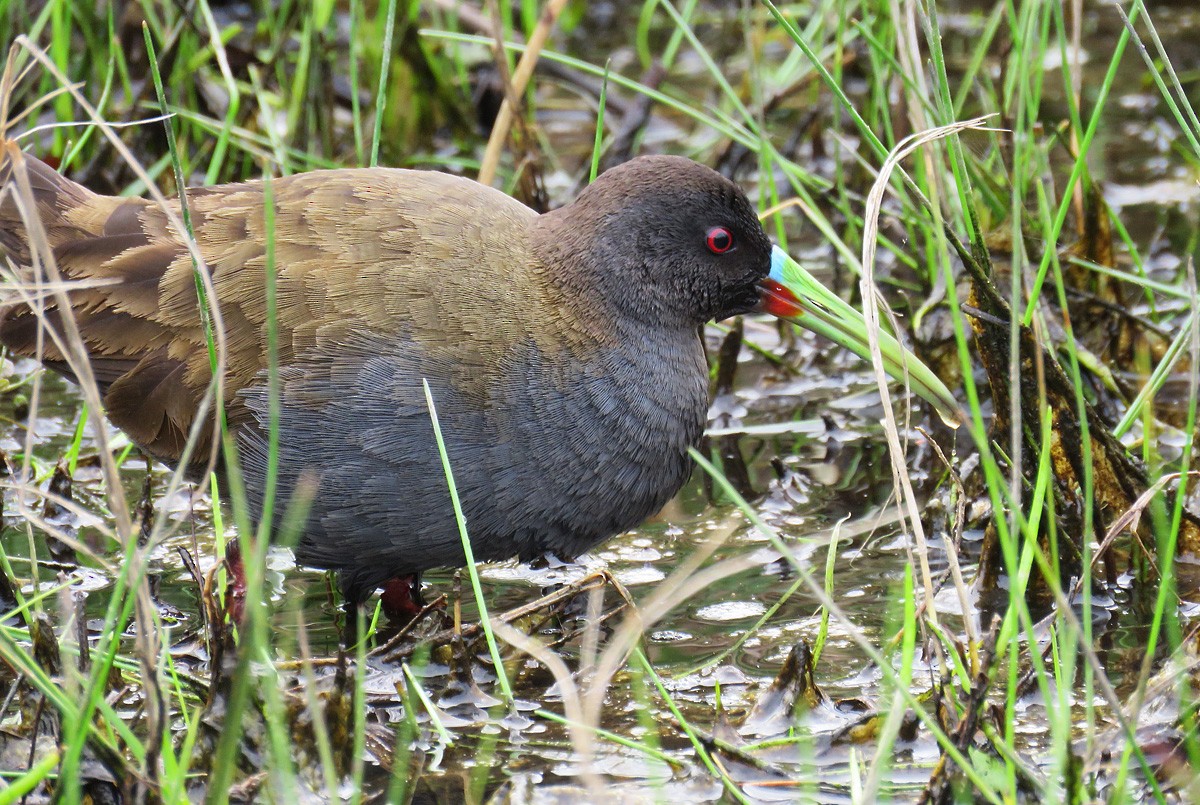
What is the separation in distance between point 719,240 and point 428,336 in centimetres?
72

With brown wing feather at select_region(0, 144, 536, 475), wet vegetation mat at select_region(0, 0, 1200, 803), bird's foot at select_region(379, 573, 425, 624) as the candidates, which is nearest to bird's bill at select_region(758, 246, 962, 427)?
wet vegetation mat at select_region(0, 0, 1200, 803)

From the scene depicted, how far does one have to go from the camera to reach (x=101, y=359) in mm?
3326

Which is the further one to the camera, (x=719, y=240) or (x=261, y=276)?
(x=719, y=240)

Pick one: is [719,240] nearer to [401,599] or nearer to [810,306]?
[810,306]

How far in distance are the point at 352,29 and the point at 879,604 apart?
2175 mm

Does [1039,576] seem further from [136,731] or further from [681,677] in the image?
[136,731]

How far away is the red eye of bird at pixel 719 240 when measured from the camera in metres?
3.32

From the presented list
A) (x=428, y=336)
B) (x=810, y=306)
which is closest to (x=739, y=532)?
(x=810, y=306)

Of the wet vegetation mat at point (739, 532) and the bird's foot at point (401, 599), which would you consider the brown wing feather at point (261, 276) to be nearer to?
the wet vegetation mat at point (739, 532)

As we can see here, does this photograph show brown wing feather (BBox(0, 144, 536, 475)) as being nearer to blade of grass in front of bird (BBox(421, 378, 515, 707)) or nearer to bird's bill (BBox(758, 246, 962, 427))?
blade of grass in front of bird (BBox(421, 378, 515, 707))

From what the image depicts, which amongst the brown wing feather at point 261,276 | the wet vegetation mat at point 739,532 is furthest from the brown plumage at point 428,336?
the wet vegetation mat at point 739,532

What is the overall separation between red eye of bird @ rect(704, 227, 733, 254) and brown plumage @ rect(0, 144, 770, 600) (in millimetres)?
12

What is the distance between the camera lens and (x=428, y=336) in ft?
9.88

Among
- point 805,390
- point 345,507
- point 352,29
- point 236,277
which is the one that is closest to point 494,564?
point 345,507
